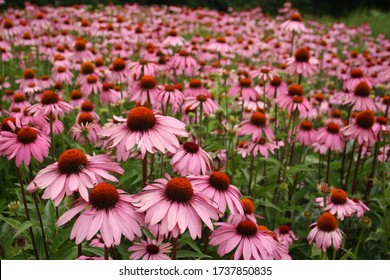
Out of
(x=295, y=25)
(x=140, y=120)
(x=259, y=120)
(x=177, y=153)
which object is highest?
(x=295, y=25)

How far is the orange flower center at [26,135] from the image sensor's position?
169 centimetres

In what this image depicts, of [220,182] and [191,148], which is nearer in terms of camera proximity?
[220,182]

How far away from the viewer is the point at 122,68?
10.9ft

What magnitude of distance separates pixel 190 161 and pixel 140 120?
32 centimetres

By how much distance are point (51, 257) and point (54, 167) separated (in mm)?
572

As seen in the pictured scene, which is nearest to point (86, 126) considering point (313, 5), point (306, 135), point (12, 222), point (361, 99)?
point (12, 222)

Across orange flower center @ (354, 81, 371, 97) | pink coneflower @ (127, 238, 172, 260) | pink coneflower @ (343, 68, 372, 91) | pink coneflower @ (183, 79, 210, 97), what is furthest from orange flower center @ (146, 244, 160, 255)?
pink coneflower @ (343, 68, 372, 91)

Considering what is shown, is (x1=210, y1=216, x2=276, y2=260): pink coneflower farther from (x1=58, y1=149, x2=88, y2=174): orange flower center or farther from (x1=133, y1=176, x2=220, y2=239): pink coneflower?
(x1=58, y1=149, x2=88, y2=174): orange flower center

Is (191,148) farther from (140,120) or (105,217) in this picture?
(105,217)

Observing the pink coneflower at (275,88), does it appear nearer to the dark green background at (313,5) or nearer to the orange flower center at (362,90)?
the orange flower center at (362,90)

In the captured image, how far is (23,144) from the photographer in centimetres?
170

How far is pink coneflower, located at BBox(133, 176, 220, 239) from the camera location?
4.18 feet

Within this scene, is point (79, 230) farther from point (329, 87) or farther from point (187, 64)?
point (329, 87)

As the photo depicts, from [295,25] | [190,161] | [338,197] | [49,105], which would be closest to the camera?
[190,161]
